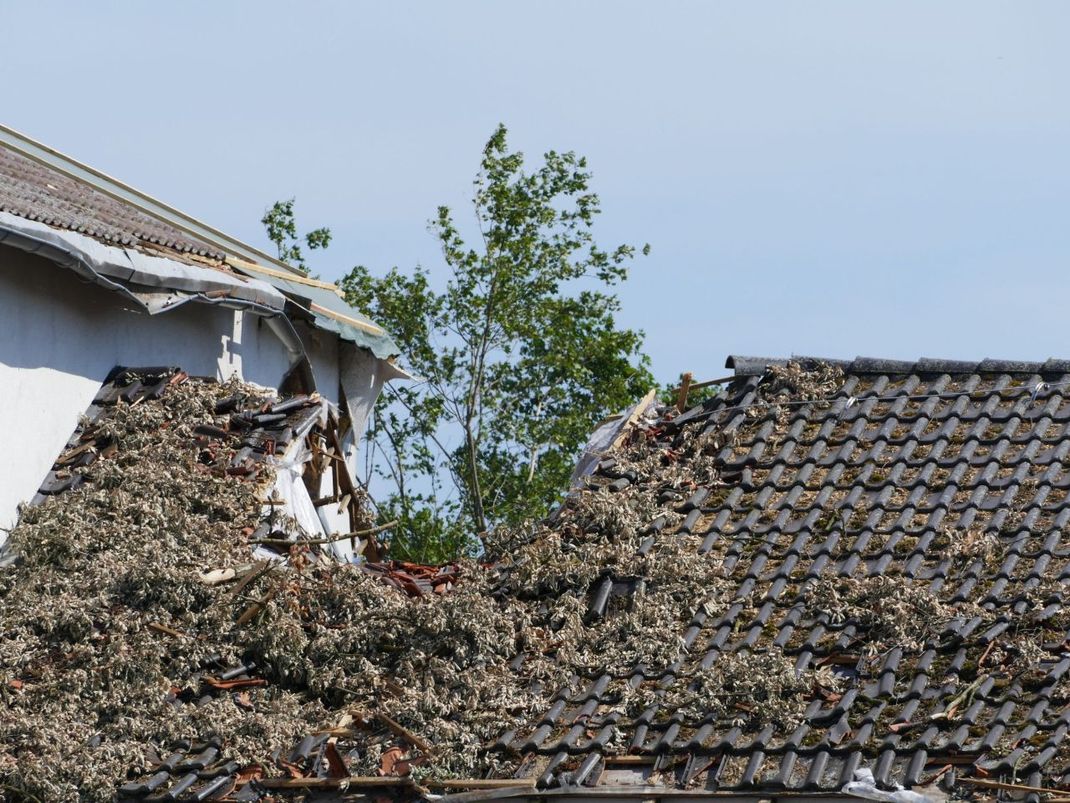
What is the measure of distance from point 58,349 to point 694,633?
545 cm

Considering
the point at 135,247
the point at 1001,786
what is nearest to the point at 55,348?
the point at 135,247

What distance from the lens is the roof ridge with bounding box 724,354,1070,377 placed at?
1141 cm

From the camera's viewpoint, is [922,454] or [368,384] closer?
[922,454]

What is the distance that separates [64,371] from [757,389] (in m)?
5.52

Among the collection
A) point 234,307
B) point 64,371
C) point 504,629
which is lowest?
point 504,629

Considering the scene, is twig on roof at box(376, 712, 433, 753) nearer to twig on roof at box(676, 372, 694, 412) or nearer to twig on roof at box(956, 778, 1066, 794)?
twig on roof at box(956, 778, 1066, 794)

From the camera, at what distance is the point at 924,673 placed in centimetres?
798

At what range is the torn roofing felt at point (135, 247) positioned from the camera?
1082 centimetres

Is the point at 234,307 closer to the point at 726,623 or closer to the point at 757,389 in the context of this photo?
the point at 757,389

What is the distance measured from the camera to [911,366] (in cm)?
1181

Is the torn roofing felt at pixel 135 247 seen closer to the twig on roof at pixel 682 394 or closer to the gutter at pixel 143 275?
the gutter at pixel 143 275

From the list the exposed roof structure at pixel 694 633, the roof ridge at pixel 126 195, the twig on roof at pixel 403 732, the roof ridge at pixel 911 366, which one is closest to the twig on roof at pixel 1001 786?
the exposed roof structure at pixel 694 633

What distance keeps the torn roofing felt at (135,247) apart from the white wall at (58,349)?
367 mm

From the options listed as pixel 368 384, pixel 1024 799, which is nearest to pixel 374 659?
pixel 1024 799
